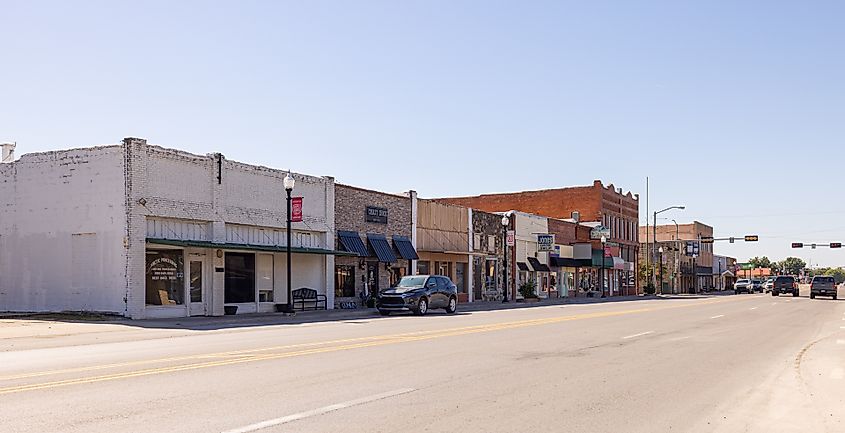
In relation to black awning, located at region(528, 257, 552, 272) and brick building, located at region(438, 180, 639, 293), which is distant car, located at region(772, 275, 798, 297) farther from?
black awning, located at region(528, 257, 552, 272)

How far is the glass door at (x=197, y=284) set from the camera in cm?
3106

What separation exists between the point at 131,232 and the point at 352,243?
1350 centimetres

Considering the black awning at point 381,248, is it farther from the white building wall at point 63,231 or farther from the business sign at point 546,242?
the business sign at point 546,242

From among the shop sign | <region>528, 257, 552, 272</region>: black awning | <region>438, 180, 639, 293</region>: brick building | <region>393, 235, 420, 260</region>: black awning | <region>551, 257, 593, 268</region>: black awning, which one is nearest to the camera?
the shop sign

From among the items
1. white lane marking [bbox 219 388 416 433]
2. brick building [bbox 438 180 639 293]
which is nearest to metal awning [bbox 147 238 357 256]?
white lane marking [bbox 219 388 416 433]

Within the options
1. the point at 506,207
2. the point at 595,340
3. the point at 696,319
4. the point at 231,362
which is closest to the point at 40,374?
the point at 231,362

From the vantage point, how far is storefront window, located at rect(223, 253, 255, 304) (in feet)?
109

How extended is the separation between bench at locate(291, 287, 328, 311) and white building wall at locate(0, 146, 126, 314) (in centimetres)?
886

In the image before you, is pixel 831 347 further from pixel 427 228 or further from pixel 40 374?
pixel 427 228

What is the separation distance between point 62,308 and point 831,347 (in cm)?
2519

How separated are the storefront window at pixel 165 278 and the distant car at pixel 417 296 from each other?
26.4 feet

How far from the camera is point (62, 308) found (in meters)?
29.7

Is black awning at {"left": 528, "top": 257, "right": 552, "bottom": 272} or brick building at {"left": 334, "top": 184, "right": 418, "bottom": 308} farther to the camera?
black awning at {"left": 528, "top": 257, "right": 552, "bottom": 272}

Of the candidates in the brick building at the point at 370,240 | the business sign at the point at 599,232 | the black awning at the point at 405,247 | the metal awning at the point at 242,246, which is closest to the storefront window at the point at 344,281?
the brick building at the point at 370,240
